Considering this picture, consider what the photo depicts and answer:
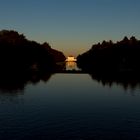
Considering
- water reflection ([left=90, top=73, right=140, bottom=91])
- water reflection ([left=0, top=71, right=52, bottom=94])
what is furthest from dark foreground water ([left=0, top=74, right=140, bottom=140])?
water reflection ([left=90, top=73, right=140, bottom=91])

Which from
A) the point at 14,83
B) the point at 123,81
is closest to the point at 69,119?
the point at 14,83

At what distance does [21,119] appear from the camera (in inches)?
2110

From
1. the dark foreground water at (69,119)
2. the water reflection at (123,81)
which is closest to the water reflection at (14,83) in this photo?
the dark foreground water at (69,119)

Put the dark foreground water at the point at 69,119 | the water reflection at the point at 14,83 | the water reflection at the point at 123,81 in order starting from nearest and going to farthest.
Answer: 1. the dark foreground water at the point at 69,119
2. the water reflection at the point at 14,83
3. the water reflection at the point at 123,81

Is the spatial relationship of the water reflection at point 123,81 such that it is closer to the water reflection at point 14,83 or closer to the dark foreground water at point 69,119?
the water reflection at point 14,83

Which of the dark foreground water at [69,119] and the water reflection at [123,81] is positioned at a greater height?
the water reflection at [123,81]

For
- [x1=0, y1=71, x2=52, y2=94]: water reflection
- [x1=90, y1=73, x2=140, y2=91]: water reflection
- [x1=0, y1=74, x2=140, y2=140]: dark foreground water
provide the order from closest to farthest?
[x1=0, y1=74, x2=140, y2=140]: dark foreground water
[x1=0, y1=71, x2=52, y2=94]: water reflection
[x1=90, y1=73, x2=140, y2=91]: water reflection

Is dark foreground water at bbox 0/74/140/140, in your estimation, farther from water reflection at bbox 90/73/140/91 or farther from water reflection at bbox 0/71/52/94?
water reflection at bbox 90/73/140/91

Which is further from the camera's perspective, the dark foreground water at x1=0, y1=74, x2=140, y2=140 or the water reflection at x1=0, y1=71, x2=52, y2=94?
the water reflection at x1=0, y1=71, x2=52, y2=94

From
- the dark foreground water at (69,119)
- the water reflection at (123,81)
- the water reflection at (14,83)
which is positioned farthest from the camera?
the water reflection at (123,81)

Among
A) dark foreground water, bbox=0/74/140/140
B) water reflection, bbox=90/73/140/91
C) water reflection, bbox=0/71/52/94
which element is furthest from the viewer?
water reflection, bbox=90/73/140/91

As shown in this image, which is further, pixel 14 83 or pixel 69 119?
pixel 14 83

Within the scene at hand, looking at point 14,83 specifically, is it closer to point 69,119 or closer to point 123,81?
point 123,81

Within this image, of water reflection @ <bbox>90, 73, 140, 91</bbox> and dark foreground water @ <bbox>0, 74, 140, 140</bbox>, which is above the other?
water reflection @ <bbox>90, 73, 140, 91</bbox>
